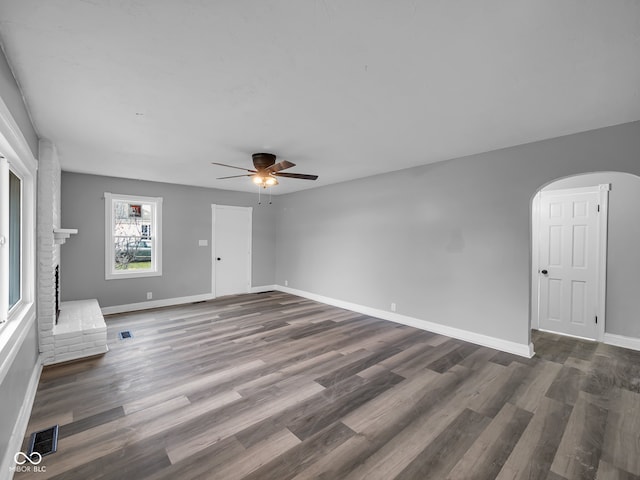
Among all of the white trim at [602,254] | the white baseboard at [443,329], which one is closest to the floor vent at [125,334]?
the white baseboard at [443,329]

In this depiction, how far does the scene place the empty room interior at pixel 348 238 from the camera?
5.59 feet

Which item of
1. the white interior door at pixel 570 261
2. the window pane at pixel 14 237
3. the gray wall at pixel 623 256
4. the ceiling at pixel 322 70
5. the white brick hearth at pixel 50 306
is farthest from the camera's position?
the white interior door at pixel 570 261

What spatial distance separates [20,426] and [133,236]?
420 centimetres

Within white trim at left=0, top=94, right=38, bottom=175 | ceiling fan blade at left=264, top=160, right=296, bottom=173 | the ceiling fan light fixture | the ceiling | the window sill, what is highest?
the ceiling

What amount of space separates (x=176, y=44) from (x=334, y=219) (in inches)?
181

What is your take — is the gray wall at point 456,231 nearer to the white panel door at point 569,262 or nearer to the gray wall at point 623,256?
the gray wall at point 623,256

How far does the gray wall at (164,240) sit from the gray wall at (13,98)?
2831mm

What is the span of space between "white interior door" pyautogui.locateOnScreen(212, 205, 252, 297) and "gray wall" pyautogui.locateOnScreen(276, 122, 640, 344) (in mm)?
2145

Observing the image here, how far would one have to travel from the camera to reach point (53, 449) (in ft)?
6.45

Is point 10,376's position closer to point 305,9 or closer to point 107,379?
point 107,379

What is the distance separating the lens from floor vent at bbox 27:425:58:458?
1.95 meters

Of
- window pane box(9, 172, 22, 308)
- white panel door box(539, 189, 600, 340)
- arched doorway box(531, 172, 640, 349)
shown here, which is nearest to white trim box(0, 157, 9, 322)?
window pane box(9, 172, 22, 308)

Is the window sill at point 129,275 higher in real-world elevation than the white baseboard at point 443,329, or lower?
higher

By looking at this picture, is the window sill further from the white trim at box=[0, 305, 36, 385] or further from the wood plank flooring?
the white trim at box=[0, 305, 36, 385]
